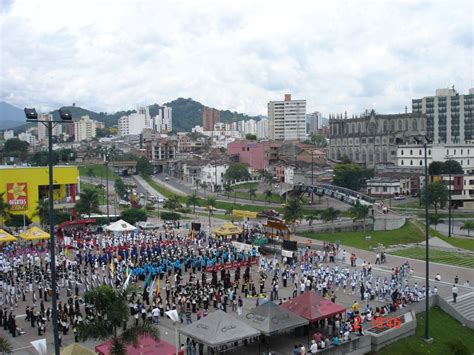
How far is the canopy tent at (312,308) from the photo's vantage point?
21.7 m

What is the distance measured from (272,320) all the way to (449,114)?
13229cm

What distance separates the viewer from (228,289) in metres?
28.1

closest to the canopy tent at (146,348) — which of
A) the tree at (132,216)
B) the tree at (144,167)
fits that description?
the tree at (132,216)

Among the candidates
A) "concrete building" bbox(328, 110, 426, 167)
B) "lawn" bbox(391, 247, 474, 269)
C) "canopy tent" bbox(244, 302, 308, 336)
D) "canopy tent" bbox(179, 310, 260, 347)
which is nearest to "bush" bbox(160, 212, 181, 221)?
"lawn" bbox(391, 247, 474, 269)

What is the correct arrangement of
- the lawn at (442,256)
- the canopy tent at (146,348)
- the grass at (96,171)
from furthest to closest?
the grass at (96,171) → the lawn at (442,256) → the canopy tent at (146,348)

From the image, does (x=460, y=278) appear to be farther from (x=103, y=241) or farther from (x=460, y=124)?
(x=460, y=124)

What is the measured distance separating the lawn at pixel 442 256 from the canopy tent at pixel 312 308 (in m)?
18.6

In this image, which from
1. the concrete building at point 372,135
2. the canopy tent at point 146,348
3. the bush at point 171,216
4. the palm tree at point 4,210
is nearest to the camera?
the canopy tent at point 146,348

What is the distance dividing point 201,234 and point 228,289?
1917 cm

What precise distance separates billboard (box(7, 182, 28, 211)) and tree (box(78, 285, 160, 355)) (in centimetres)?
4471

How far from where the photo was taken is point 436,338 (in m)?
24.5

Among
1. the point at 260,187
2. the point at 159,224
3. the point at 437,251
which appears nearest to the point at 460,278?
the point at 437,251

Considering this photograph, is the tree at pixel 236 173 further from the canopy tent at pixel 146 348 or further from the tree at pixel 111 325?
the tree at pixel 111 325

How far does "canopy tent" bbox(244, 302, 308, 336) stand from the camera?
19942 millimetres
